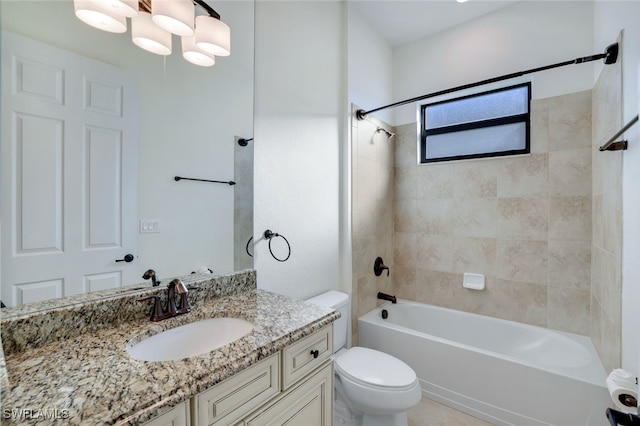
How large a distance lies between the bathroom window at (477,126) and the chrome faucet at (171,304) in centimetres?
243

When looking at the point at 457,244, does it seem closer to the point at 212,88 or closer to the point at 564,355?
the point at 564,355

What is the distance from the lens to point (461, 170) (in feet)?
8.14

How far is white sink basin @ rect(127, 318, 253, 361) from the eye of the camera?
0.91 meters

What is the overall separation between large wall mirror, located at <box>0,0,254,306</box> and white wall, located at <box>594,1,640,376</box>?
172 centimetres

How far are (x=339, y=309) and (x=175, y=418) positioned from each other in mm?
1388

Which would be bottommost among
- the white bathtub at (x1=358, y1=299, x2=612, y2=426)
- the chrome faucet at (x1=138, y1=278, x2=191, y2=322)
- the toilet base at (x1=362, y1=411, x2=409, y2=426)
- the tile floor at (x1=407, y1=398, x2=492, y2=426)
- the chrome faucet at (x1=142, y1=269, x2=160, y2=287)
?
the tile floor at (x1=407, y1=398, x2=492, y2=426)

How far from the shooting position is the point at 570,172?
2.02 meters

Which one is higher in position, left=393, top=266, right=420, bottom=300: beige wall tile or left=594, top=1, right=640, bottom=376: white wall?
left=594, top=1, right=640, bottom=376: white wall

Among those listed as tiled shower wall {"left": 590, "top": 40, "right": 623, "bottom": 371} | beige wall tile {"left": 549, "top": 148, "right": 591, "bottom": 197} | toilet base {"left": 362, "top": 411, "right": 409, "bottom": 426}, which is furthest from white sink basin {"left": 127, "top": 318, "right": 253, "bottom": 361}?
beige wall tile {"left": 549, "top": 148, "right": 591, "bottom": 197}

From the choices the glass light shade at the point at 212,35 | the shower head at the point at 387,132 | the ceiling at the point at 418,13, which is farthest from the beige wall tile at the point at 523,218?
the glass light shade at the point at 212,35

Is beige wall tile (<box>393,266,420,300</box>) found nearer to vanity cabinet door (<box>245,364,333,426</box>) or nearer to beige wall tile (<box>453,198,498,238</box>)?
beige wall tile (<box>453,198,498,238</box>)

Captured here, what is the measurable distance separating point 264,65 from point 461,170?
191 cm

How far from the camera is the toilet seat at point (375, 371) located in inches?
57.9

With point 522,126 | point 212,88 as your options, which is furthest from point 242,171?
point 522,126
